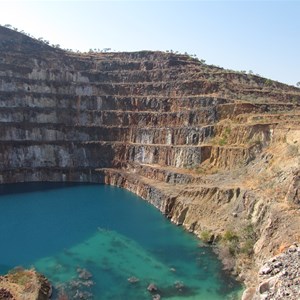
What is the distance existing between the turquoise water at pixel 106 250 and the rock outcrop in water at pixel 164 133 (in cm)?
276

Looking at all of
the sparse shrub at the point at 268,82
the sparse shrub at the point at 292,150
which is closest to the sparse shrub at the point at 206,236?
the sparse shrub at the point at 292,150

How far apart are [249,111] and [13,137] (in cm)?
3916

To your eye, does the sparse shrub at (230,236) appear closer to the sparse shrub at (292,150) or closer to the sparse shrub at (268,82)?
the sparse shrub at (292,150)

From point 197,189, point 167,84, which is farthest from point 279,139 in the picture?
point 167,84

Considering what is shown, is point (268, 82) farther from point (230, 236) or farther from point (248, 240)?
point (248, 240)

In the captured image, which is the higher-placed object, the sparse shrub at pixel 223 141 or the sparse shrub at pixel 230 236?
the sparse shrub at pixel 223 141

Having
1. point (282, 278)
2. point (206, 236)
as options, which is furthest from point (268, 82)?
point (282, 278)

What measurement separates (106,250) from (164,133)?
108 feet

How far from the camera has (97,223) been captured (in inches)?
1932

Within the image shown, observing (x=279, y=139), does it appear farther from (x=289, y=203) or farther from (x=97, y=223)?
(x=97, y=223)

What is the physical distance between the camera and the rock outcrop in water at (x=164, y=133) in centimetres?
4291

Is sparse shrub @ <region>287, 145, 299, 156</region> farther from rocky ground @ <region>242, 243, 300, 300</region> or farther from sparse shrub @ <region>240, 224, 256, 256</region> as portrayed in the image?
rocky ground @ <region>242, 243, 300, 300</region>

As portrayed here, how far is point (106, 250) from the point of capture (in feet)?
134

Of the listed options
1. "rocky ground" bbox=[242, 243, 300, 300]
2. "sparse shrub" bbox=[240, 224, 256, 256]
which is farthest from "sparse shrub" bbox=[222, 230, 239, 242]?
"rocky ground" bbox=[242, 243, 300, 300]
